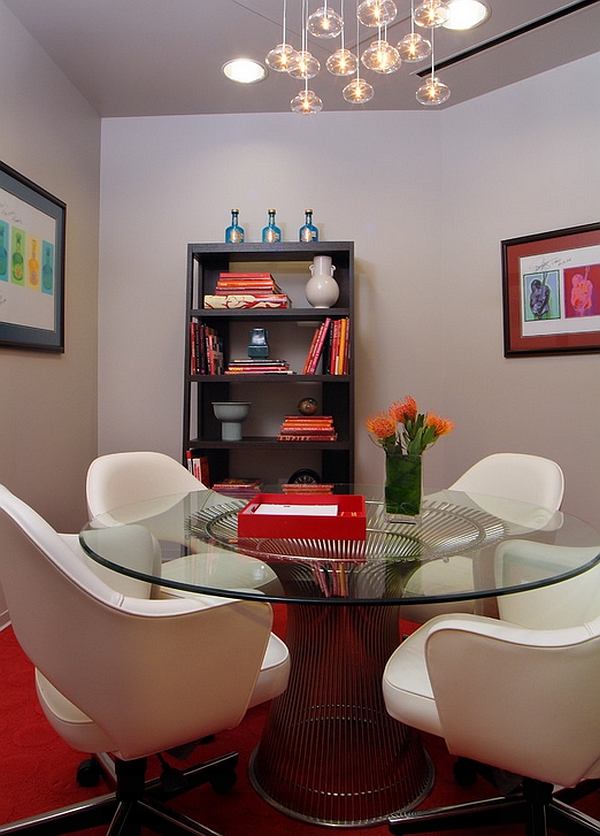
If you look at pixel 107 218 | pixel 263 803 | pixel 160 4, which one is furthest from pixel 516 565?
pixel 107 218

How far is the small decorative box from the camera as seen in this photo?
1.38m

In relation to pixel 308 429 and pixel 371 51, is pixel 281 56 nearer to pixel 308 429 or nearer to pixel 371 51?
pixel 371 51

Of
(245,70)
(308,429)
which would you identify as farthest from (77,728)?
(245,70)

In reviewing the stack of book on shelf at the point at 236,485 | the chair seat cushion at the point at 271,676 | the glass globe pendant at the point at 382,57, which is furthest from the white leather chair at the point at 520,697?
the stack of book on shelf at the point at 236,485

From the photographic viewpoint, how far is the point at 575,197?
2957 millimetres

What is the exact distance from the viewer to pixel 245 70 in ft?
9.67

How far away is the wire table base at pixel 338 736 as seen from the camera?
4.95 feet

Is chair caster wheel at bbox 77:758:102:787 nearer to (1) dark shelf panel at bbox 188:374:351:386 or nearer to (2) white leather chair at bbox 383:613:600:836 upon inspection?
(2) white leather chair at bbox 383:613:600:836

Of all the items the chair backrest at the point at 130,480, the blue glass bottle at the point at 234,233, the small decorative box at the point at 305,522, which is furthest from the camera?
the blue glass bottle at the point at 234,233

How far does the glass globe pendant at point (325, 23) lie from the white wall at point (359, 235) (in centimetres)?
183

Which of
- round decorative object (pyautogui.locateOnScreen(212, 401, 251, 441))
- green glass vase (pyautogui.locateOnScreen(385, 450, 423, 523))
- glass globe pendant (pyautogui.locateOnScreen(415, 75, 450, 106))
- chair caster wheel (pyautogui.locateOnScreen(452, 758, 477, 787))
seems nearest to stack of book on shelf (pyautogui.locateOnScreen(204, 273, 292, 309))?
round decorative object (pyautogui.locateOnScreen(212, 401, 251, 441))

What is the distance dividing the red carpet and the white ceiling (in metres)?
2.80

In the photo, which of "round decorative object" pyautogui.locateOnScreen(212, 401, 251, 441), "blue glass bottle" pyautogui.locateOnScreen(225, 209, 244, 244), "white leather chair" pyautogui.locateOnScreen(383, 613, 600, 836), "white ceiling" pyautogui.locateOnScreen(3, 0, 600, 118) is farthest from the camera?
"blue glass bottle" pyautogui.locateOnScreen(225, 209, 244, 244)

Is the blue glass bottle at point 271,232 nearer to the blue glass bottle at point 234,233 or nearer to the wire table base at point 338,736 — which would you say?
the blue glass bottle at point 234,233
